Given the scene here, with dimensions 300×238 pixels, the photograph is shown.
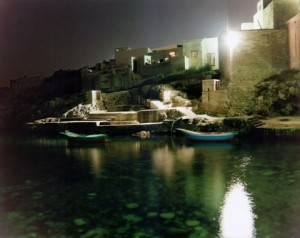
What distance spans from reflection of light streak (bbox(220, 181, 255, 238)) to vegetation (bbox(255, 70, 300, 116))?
54.4 ft

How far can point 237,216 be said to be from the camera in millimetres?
8312

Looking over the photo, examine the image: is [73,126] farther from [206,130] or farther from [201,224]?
[201,224]

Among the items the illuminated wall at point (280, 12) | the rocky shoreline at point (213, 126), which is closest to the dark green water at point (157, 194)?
the rocky shoreline at point (213, 126)

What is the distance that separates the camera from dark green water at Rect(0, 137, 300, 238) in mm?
7715

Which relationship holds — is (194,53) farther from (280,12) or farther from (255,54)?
(280,12)

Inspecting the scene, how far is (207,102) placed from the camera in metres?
27.7

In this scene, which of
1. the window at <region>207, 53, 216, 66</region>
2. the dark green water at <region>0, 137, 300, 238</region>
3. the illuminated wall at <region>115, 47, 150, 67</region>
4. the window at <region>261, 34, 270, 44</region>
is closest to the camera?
the dark green water at <region>0, 137, 300, 238</region>

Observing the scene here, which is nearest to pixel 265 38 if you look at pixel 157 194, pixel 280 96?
pixel 280 96

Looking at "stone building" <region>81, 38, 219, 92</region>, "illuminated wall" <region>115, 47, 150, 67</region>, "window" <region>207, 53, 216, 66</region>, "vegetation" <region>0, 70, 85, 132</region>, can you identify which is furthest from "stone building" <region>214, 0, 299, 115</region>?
"vegetation" <region>0, 70, 85, 132</region>

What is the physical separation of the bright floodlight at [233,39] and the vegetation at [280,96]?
160 inches

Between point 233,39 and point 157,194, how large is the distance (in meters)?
20.2

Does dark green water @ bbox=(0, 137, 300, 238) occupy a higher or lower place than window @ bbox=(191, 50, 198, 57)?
lower

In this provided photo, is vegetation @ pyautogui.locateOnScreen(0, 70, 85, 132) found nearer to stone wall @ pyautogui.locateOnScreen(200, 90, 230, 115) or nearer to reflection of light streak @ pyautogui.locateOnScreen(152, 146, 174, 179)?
stone wall @ pyautogui.locateOnScreen(200, 90, 230, 115)

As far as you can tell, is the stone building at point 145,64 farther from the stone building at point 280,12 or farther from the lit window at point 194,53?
the stone building at point 280,12
